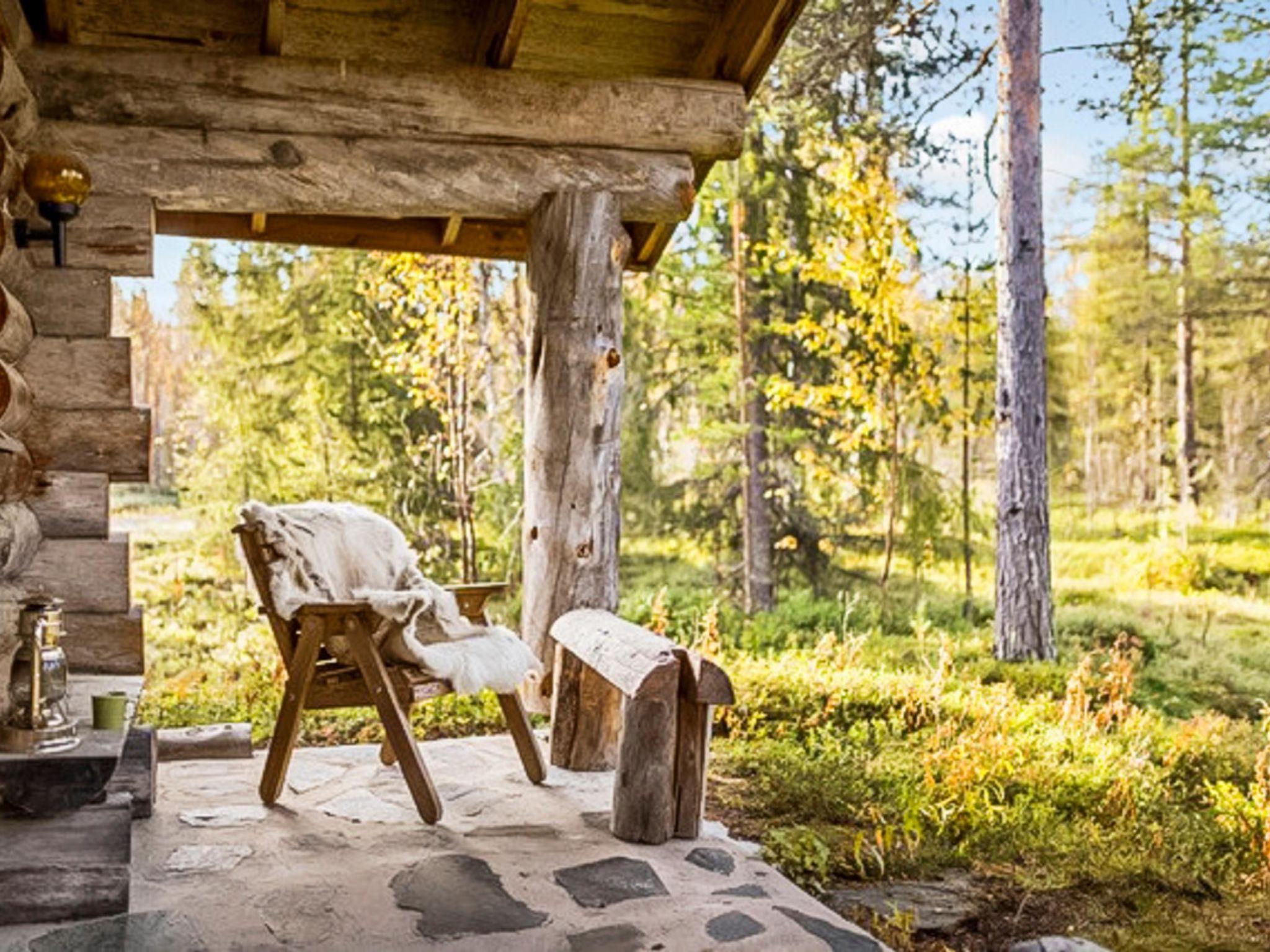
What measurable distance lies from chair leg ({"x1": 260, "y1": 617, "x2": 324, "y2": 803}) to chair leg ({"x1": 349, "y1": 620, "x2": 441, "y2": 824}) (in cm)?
14

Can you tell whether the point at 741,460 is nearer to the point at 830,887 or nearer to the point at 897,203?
the point at 897,203

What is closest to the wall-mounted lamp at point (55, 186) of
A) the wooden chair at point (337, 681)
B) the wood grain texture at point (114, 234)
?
the wood grain texture at point (114, 234)

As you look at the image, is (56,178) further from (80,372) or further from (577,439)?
(577,439)

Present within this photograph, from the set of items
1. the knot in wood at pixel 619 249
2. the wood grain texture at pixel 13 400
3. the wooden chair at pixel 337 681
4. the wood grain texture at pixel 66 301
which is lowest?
the wooden chair at pixel 337 681

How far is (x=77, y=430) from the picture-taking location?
13.7 feet

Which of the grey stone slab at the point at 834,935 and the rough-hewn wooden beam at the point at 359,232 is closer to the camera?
the grey stone slab at the point at 834,935

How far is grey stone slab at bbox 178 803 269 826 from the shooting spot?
13.1 ft

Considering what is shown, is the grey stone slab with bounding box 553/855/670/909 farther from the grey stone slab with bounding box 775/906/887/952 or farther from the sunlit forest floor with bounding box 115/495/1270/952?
the sunlit forest floor with bounding box 115/495/1270/952

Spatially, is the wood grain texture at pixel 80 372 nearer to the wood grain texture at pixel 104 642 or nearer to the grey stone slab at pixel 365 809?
the wood grain texture at pixel 104 642

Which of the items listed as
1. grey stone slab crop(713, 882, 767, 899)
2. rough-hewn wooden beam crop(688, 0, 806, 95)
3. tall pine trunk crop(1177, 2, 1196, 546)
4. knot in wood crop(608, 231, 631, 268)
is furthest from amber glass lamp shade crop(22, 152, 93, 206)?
tall pine trunk crop(1177, 2, 1196, 546)

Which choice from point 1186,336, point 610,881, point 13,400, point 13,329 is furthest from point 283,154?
point 1186,336

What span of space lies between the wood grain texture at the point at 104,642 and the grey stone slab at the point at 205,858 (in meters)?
0.74

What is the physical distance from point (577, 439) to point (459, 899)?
6.36 feet

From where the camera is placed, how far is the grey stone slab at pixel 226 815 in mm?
3996
